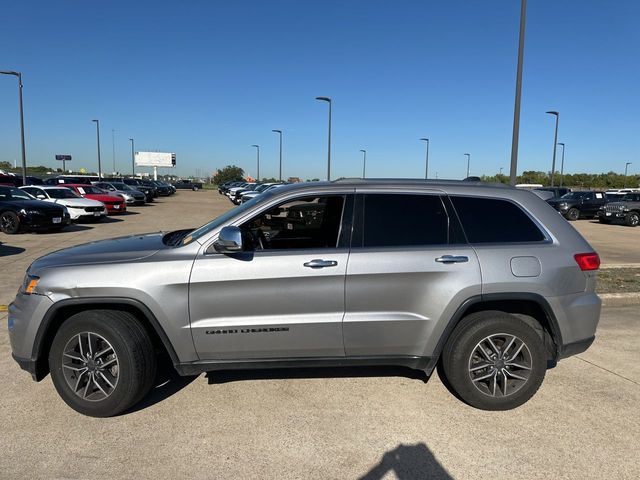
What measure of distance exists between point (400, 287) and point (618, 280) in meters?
6.32

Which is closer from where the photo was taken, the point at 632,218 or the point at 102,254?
the point at 102,254

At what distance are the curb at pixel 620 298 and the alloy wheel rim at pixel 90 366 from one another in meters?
6.57

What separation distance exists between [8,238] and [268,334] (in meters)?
13.4

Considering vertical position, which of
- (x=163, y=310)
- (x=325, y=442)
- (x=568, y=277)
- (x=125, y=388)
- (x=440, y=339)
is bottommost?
(x=325, y=442)

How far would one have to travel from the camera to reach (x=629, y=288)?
23.6 feet

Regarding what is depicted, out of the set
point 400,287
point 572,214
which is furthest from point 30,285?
point 572,214

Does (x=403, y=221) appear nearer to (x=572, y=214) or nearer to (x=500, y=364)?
(x=500, y=364)

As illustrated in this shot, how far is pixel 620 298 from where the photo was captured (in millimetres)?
6801

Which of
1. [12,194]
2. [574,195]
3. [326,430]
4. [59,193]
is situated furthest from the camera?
[574,195]

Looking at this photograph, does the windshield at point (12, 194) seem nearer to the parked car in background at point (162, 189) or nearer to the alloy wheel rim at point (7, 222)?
the alloy wheel rim at point (7, 222)

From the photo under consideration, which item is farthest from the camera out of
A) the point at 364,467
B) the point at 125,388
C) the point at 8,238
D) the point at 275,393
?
the point at 8,238

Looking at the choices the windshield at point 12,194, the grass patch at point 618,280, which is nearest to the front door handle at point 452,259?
the grass patch at point 618,280

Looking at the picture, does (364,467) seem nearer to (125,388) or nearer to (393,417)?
(393,417)

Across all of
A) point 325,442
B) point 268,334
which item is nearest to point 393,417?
point 325,442
